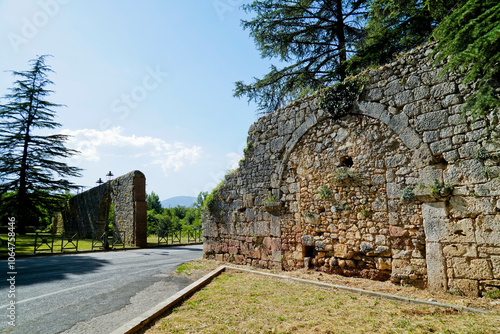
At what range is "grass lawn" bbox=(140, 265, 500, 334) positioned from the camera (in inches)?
134

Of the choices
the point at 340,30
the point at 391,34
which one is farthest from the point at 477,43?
the point at 340,30

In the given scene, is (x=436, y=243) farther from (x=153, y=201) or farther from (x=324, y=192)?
(x=153, y=201)

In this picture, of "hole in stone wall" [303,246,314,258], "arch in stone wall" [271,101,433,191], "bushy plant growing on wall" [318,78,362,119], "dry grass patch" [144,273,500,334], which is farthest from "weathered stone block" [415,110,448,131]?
"hole in stone wall" [303,246,314,258]

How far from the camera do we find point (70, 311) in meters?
4.27

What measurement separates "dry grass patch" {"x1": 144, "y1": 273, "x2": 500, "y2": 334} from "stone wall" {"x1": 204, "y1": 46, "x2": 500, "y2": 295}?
3.52 feet

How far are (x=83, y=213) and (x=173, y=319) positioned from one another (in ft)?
71.4

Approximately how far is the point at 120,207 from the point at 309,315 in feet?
51.6

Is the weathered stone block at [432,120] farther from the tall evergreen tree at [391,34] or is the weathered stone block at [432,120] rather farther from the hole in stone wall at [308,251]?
the tall evergreen tree at [391,34]

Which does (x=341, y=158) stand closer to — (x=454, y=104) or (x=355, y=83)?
(x=355, y=83)

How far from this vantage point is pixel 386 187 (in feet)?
18.1

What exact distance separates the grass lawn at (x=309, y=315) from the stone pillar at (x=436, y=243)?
84cm

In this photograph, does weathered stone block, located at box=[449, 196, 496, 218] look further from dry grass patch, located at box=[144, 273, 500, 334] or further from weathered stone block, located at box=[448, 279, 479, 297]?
dry grass patch, located at box=[144, 273, 500, 334]

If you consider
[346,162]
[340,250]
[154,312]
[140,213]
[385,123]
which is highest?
[385,123]

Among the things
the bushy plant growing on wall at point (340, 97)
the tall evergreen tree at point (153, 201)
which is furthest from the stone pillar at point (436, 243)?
the tall evergreen tree at point (153, 201)
